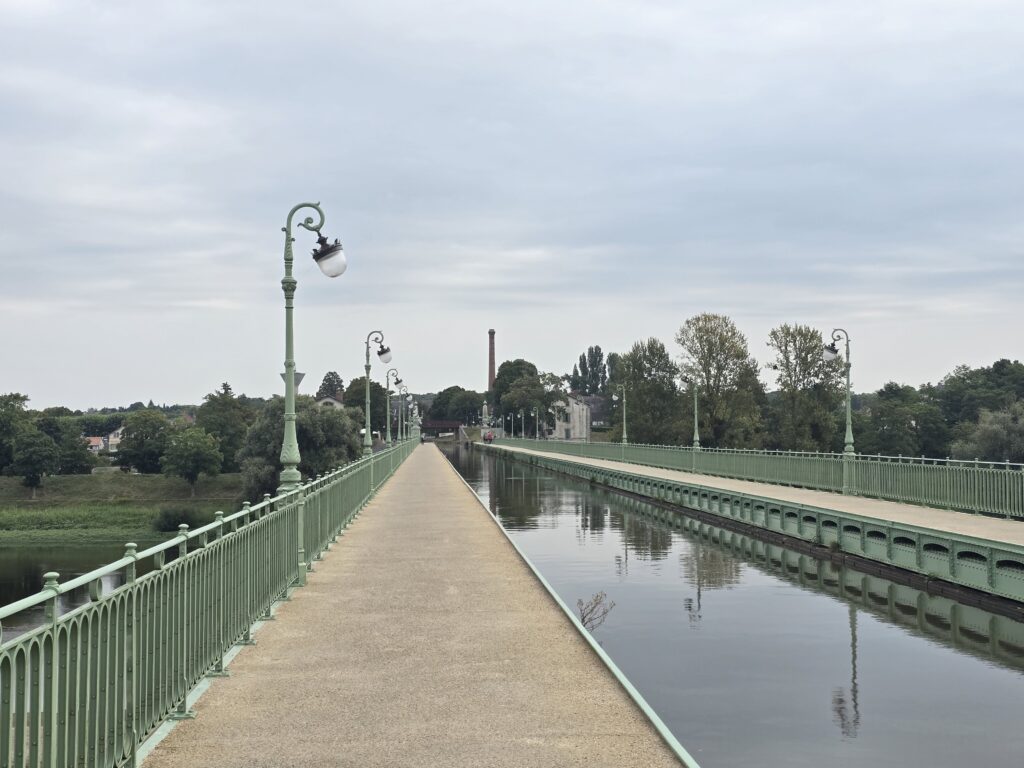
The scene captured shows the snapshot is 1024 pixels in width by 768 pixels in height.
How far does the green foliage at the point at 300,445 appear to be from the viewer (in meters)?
73.2

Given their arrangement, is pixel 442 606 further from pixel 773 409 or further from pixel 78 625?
pixel 773 409

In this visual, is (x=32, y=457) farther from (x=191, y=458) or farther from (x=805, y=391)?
(x=805, y=391)

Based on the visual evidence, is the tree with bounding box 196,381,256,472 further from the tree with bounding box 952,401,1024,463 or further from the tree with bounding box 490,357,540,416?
the tree with bounding box 952,401,1024,463

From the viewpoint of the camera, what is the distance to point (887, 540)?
19.7 metres

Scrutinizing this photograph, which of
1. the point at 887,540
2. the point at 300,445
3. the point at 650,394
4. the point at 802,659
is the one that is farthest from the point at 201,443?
the point at 802,659

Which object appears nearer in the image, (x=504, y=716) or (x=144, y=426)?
(x=504, y=716)

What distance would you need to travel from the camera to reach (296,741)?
6.49 m

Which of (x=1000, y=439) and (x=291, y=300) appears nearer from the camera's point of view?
(x=291, y=300)

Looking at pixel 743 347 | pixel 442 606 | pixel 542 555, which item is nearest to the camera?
pixel 442 606

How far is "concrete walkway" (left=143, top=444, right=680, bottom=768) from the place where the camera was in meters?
6.25

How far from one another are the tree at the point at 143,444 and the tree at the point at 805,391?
7833 centimetres

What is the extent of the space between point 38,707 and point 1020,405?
72.5 metres

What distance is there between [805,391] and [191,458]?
67.0 meters

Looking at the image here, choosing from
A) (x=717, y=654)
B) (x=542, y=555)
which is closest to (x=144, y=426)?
(x=542, y=555)
